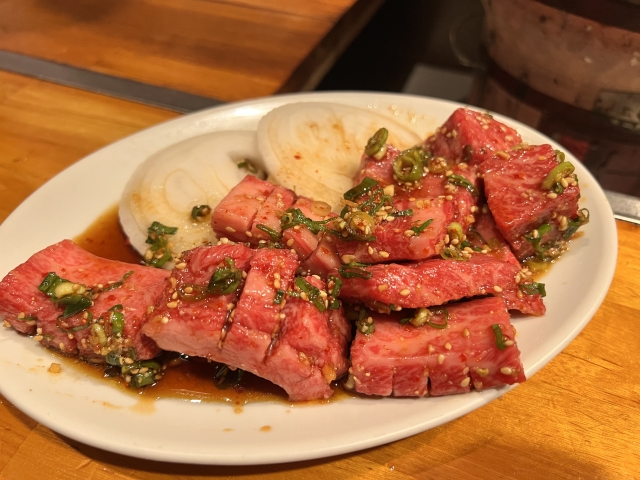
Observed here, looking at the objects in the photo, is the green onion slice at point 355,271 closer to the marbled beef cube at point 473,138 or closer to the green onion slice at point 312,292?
the green onion slice at point 312,292

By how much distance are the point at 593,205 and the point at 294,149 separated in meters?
1.98

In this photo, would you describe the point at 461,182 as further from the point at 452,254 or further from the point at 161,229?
the point at 161,229

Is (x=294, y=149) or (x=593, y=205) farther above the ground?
(x=593, y=205)

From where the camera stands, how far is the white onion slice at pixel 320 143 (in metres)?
3.27

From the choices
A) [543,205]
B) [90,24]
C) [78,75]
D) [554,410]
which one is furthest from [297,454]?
[90,24]

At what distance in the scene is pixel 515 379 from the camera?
2092 millimetres

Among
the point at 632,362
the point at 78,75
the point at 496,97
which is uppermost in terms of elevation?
the point at 496,97

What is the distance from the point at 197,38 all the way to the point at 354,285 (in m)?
4.52

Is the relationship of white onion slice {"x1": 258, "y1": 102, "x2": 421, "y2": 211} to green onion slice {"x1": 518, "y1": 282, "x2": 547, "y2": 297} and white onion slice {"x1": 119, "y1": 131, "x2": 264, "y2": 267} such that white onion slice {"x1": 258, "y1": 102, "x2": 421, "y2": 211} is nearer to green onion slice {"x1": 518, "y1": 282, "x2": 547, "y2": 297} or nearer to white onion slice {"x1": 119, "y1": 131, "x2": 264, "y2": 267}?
white onion slice {"x1": 119, "y1": 131, "x2": 264, "y2": 267}

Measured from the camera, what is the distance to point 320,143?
348cm

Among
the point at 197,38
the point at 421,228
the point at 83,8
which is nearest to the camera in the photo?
the point at 421,228

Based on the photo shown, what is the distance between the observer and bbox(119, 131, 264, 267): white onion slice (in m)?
3.19

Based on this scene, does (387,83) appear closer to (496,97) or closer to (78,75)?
(496,97)

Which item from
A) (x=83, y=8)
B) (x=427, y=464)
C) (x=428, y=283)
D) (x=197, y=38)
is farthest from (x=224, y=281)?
(x=83, y=8)
